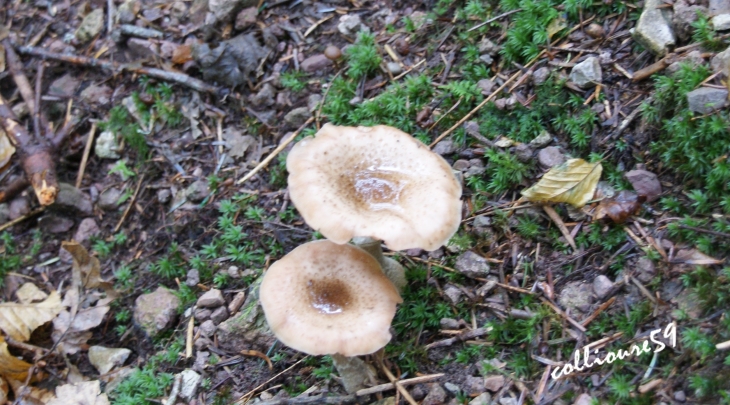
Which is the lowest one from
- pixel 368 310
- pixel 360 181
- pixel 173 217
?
pixel 173 217

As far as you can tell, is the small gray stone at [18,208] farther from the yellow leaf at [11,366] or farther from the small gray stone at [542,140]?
the small gray stone at [542,140]

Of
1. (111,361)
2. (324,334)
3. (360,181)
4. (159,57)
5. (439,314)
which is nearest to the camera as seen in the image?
(324,334)

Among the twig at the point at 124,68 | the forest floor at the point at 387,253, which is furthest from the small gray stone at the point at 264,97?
the twig at the point at 124,68

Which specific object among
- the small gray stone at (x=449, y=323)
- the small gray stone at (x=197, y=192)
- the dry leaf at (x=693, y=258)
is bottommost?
the small gray stone at (x=449, y=323)

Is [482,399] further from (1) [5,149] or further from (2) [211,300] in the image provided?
(1) [5,149]

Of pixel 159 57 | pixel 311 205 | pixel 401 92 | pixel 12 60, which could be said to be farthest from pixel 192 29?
pixel 311 205

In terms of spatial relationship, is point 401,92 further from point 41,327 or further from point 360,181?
point 41,327
